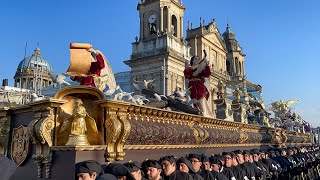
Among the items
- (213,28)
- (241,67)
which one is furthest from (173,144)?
(241,67)

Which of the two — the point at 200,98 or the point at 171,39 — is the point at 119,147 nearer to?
the point at 200,98

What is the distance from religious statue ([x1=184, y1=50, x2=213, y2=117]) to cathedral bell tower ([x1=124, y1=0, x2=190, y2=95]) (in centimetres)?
2370

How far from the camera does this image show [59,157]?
14.1 ft

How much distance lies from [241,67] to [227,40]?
21.1 ft

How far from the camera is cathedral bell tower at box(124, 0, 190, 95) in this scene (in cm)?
3469

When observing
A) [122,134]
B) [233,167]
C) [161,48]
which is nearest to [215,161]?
[233,167]

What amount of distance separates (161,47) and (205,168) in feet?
97.0

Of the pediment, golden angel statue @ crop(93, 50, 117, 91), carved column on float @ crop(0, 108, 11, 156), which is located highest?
the pediment

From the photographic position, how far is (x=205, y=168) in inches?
253

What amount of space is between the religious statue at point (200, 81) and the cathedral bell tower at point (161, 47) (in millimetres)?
23700

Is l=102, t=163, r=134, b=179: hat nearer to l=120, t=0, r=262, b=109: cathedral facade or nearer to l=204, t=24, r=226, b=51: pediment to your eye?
l=120, t=0, r=262, b=109: cathedral facade

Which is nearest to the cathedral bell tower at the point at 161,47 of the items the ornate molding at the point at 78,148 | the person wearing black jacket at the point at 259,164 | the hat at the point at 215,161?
the person wearing black jacket at the point at 259,164

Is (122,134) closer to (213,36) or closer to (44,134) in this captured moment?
(44,134)

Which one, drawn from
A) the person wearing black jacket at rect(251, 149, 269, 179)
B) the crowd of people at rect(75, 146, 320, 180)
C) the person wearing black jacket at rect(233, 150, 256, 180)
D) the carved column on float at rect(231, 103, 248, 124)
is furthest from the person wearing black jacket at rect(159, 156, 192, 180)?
the carved column on float at rect(231, 103, 248, 124)
